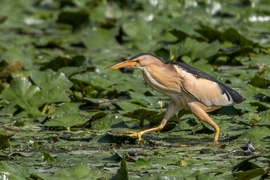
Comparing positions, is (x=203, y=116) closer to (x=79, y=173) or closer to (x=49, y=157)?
(x=49, y=157)

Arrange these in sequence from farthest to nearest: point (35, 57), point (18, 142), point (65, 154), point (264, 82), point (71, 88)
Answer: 1. point (35, 57)
2. point (71, 88)
3. point (264, 82)
4. point (18, 142)
5. point (65, 154)

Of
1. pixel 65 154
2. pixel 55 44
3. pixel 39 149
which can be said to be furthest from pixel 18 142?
pixel 55 44

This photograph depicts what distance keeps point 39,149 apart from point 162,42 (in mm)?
3200

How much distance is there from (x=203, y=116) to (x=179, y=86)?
26 cm

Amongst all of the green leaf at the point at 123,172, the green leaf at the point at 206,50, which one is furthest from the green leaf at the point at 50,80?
the green leaf at the point at 123,172

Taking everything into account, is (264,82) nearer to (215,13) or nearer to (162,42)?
(162,42)

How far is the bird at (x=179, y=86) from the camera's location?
4883 mm

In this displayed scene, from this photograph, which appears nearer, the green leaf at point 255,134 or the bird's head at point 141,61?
the green leaf at point 255,134

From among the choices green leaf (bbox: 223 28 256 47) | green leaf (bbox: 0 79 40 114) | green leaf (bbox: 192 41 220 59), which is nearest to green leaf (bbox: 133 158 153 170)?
green leaf (bbox: 0 79 40 114)

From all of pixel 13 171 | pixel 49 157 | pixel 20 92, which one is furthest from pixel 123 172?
pixel 20 92

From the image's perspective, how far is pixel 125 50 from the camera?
25.8 ft

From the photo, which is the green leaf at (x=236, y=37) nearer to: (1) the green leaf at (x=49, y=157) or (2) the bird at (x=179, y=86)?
(2) the bird at (x=179, y=86)

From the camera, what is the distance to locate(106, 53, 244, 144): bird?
16.0 feet

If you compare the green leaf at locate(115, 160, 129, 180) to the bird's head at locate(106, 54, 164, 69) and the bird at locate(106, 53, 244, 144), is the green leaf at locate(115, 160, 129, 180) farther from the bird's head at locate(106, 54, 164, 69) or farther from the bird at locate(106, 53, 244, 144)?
the bird's head at locate(106, 54, 164, 69)
